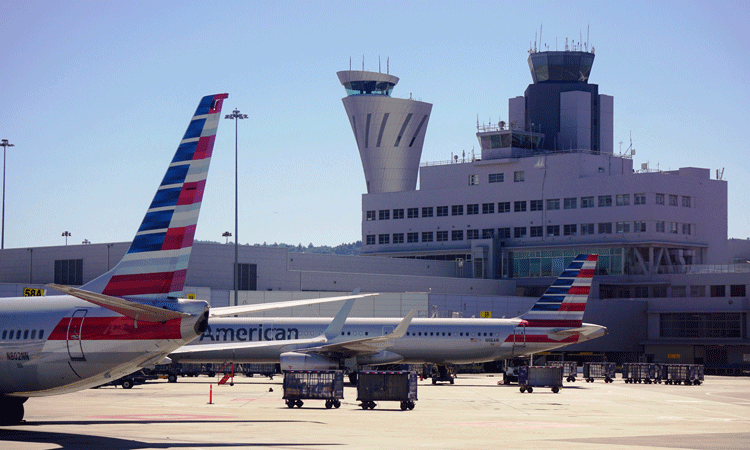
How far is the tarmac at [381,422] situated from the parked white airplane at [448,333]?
887 centimetres

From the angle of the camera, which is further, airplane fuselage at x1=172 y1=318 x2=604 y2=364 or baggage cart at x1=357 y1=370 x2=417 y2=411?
airplane fuselage at x1=172 y1=318 x2=604 y2=364

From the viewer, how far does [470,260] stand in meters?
127

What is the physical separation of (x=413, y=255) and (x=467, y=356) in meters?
66.1

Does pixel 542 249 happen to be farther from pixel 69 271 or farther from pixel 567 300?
pixel 69 271

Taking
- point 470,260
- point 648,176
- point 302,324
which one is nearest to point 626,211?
point 648,176

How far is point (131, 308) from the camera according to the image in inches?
952

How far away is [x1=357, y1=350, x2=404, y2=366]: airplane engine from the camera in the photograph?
61.3 m

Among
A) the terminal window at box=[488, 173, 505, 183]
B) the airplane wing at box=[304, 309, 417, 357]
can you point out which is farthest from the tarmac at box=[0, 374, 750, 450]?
the terminal window at box=[488, 173, 505, 183]

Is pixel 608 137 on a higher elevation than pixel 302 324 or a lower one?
higher

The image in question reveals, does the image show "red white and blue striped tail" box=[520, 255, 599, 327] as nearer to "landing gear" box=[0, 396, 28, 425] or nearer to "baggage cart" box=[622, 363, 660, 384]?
"baggage cart" box=[622, 363, 660, 384]

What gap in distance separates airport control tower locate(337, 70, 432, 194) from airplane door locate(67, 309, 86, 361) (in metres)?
153

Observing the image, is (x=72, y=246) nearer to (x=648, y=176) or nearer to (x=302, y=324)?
(x=302, y=324)

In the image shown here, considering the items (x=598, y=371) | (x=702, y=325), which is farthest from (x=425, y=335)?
(x=702, y=325)

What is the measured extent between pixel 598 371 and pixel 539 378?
22.1m
